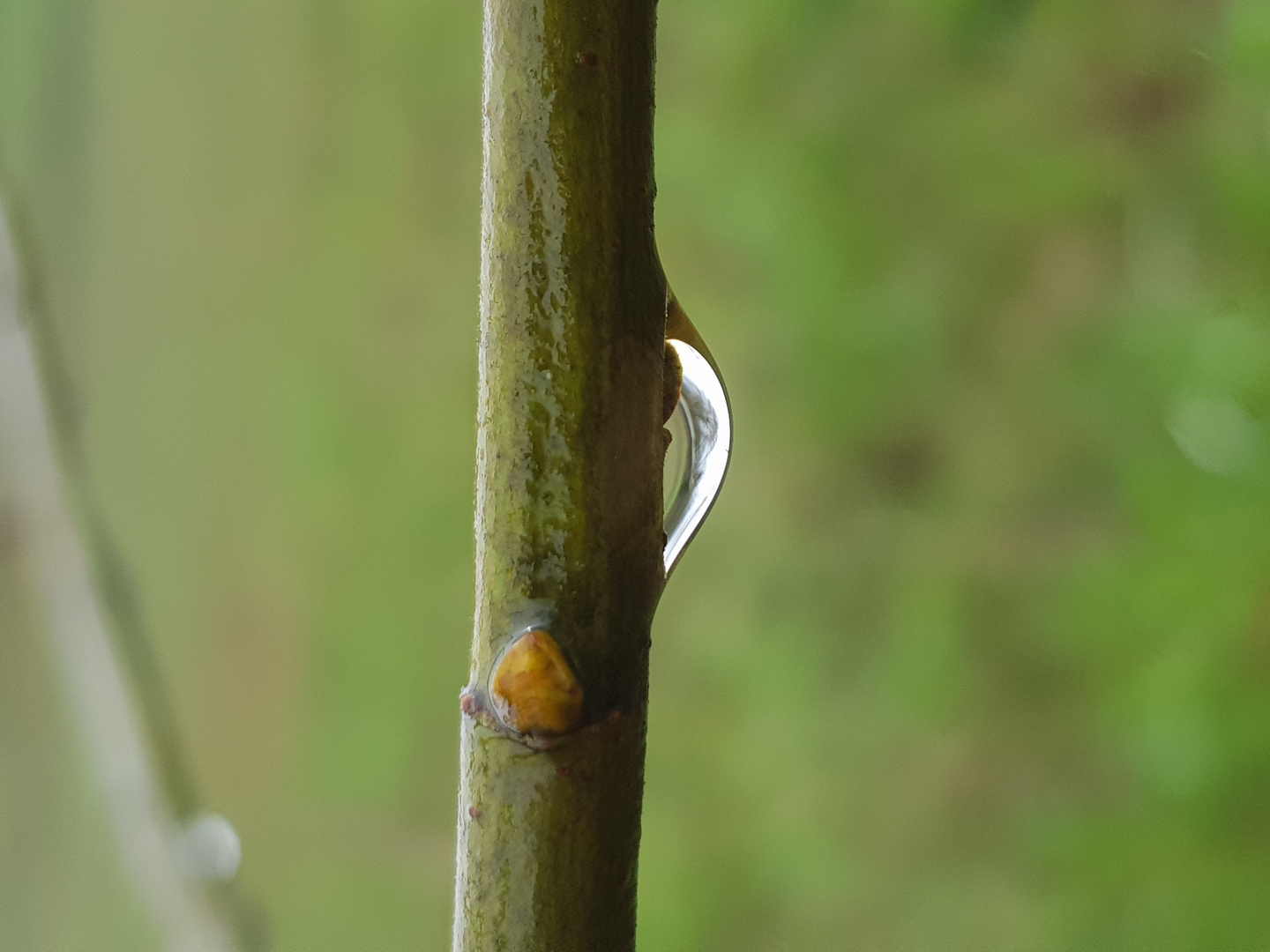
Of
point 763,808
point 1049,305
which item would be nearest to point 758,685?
point 763,808

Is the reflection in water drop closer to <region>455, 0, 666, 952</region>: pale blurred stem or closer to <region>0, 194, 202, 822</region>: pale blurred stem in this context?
<region>455, 0, 666, 952</region>: pale blurred stem

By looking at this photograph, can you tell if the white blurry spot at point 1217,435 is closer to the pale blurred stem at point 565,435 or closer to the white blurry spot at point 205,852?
the pale blurred stem at point 565,435

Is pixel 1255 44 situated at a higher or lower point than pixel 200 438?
higher

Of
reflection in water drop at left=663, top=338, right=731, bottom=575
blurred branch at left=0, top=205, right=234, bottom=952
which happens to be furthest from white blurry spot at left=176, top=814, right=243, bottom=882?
reflection in water drop at left=663, top=338, right=731, bottom=575

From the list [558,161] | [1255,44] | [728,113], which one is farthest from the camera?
[728,113]

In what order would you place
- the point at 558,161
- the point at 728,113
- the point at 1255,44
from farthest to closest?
1. the point at 728,113
2. the point at 1255,44
3. the point at 558,161

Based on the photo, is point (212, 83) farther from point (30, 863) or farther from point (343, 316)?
point (30, 863)

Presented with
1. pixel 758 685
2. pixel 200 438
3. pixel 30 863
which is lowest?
pixel 30 863
